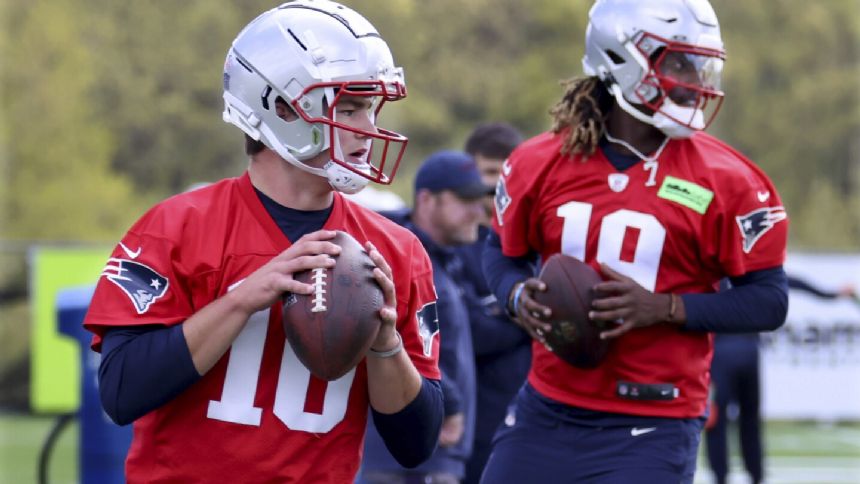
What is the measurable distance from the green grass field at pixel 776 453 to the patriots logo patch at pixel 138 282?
7.68 meters

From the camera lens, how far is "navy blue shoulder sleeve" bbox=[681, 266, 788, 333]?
13.2ft

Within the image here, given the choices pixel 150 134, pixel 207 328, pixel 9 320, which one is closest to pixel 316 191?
pixel 207 328

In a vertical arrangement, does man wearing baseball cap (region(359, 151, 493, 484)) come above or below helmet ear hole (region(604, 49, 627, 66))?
below

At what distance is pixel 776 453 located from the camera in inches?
491

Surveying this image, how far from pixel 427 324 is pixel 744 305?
133 centimetres

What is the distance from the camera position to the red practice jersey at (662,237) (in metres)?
4.03

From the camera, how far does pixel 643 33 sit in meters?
4.21

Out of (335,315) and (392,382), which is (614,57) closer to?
(392,382)

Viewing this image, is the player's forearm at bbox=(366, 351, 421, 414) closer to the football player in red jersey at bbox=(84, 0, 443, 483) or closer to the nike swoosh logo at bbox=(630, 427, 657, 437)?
the football player in red jersey at bbox=(84, 0, 443, 483)

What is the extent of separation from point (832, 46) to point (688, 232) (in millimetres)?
29182

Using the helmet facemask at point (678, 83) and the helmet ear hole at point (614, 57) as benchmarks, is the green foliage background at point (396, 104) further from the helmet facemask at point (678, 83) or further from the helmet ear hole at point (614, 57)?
the helmet facemask at point (678, 83)

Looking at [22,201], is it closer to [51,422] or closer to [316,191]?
[51,422]

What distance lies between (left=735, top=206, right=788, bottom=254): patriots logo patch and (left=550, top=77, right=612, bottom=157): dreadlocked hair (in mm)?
517

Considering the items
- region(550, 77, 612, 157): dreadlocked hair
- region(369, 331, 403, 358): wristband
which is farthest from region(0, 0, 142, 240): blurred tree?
region(369, 331, 403, 358): wristband
